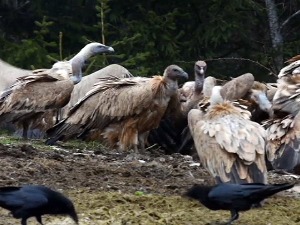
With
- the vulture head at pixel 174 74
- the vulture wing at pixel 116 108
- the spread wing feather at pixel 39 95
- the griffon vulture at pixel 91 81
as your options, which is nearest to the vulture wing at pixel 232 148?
the vulture wing at pixel 116 108

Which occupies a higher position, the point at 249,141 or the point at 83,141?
the point at 249,141

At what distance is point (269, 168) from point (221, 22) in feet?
37.6

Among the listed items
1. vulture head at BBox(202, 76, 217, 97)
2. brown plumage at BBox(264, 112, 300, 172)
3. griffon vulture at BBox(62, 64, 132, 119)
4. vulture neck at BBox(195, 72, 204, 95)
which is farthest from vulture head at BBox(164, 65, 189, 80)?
griffon vulture at BBox(62, 64, 132, 119)

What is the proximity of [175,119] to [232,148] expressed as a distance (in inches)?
216

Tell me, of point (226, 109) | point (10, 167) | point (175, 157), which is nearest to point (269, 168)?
point (175, 157)

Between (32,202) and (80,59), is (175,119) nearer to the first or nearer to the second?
(80,59)

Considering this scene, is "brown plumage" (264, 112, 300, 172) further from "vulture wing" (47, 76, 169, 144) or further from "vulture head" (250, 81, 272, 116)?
"vulture head" (250, 81, 272, 116)

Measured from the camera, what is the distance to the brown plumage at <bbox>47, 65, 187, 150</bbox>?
38.6 feet

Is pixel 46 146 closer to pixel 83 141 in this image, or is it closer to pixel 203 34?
pixel 83 141

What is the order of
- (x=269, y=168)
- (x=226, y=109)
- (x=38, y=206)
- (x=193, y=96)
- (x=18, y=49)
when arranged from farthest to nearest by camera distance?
(x=18, y=49) < (x=193, y=96) < (x=269, y=168) < (x=226, y=109) < (x=38, y=206)

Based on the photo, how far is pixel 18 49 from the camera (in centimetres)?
2061

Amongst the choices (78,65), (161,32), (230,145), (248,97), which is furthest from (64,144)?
(161,32)

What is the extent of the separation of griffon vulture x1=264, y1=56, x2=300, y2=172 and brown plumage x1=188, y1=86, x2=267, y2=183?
106 cm

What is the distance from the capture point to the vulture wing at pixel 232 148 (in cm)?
772
